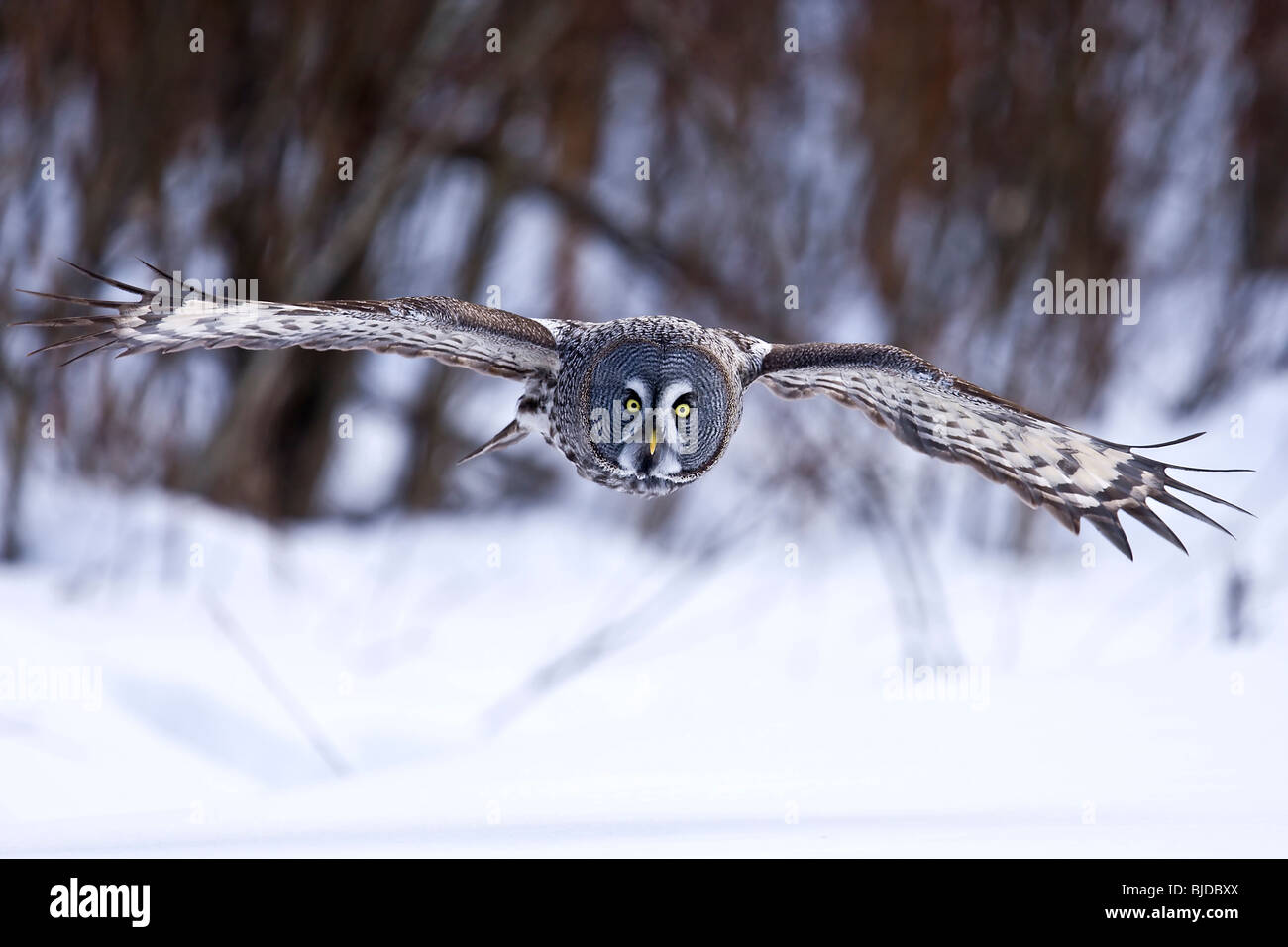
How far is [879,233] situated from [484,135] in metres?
2.46

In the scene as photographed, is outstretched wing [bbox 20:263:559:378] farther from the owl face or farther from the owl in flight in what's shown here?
the owl face

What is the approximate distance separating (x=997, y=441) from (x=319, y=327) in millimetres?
1799

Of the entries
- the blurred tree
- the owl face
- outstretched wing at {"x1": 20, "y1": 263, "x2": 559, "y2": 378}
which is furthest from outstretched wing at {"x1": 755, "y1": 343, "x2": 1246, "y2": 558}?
the blurred tree

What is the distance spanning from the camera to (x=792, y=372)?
339cm

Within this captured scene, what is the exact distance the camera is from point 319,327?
10.0 feet

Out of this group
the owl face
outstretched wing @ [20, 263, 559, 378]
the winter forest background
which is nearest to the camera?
outstretched wing @ [20, 263, 559, 378]

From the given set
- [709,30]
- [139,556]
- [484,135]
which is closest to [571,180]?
[484,135]

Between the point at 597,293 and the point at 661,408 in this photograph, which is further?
the point at 597,293

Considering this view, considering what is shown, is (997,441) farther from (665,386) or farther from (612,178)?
(612,178)

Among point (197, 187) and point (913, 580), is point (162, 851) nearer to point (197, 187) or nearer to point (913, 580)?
point (913, 580)

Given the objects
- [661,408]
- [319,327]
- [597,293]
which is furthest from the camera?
[597,293]

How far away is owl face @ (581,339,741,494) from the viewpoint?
3180mm

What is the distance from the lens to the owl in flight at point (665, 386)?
2939 mm

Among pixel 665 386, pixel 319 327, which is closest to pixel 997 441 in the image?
pixel 665 386
